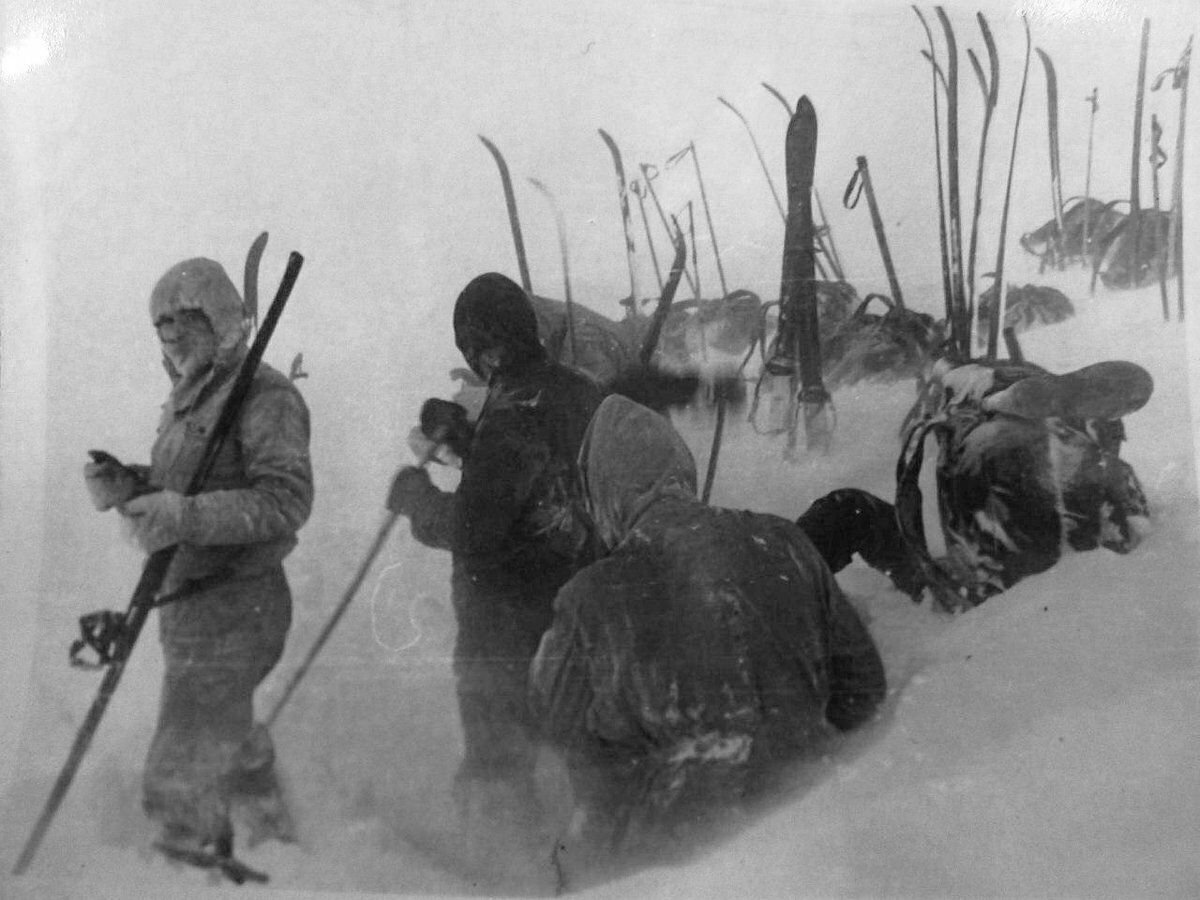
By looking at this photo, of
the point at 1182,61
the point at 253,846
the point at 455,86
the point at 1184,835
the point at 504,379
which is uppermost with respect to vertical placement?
the point at 455,86

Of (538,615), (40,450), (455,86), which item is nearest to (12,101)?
(40,450)

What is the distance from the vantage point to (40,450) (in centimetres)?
358

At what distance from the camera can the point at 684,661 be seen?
3393 mm

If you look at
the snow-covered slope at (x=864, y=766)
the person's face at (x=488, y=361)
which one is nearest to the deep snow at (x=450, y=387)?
the snow-covered slope at (x=864, y=766)

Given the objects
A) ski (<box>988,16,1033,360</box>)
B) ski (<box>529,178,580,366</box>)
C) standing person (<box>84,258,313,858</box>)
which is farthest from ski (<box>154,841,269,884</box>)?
ski (<box>988,16,1033,360</box>)

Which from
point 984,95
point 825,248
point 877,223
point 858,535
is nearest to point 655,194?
point 825,248

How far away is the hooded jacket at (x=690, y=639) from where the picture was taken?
11.1ft

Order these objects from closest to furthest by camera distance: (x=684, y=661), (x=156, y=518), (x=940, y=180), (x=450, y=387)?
(x=684, y=661)
(x=156, y=518)
(x=450, y=387)
(x=940, y=180)

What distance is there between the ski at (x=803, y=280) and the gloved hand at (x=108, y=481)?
2110 millimetres

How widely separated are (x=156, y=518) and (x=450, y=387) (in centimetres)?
99

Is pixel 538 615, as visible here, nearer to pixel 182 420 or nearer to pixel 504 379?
pixel 504 379

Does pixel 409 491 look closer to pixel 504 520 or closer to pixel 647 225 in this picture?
pixel 504 520

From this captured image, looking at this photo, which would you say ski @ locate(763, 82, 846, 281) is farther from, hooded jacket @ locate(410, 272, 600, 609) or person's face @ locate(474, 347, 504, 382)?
person's face @ locate(474, 347, 504, 382)

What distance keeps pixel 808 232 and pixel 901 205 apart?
326mm
